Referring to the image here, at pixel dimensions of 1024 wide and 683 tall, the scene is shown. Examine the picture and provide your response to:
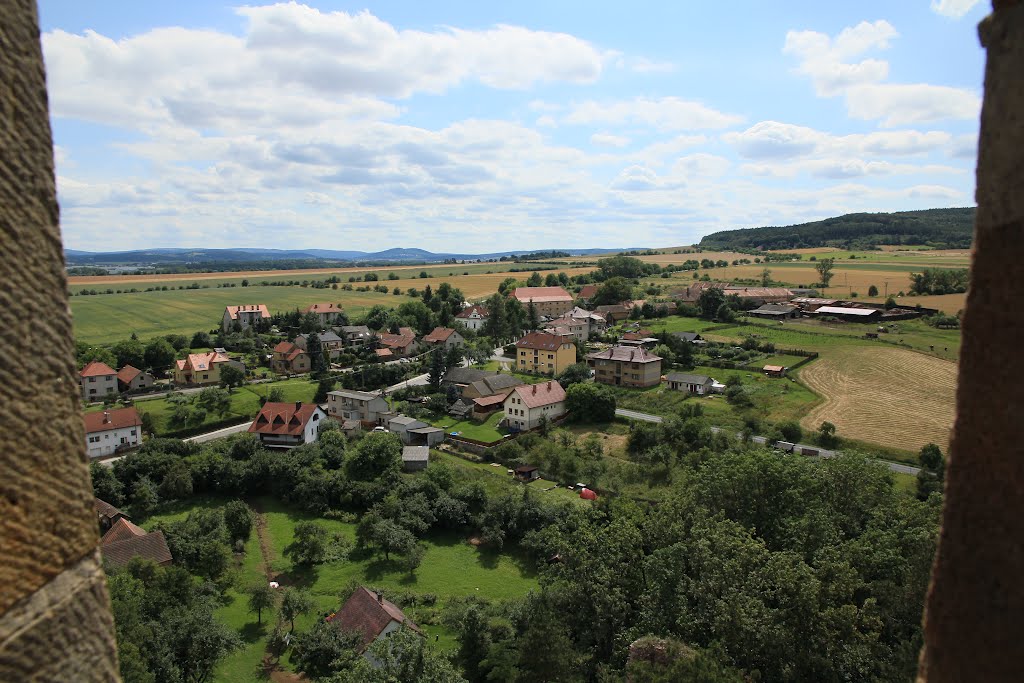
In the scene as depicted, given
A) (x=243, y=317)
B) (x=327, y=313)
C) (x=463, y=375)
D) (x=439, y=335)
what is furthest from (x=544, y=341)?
(x=243, y=317)

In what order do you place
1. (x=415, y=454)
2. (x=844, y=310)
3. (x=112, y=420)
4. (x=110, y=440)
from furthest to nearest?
(x=844, y=310) < (x=112, y=420) < (x=110, y=440) < (x=415, y=454)

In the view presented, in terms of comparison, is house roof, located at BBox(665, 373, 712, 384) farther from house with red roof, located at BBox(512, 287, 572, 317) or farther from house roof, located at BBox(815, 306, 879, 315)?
house with red roof, located at BBox(512, 287, 572, 317)

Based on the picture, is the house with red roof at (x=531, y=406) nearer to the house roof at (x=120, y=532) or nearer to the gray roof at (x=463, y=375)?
the gray roof at (x=463, y=375)

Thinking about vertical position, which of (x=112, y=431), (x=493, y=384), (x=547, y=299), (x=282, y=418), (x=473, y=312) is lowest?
(x=493, y=384)

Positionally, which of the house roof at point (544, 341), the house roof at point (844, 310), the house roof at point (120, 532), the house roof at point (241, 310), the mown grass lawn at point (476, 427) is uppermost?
the house roof at point (241, 310)

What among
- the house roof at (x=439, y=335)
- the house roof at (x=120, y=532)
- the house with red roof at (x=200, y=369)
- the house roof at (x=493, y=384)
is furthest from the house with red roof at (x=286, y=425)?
the house roof at (x=439, y=335)

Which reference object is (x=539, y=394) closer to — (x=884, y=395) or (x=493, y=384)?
(x=493, y=384)
